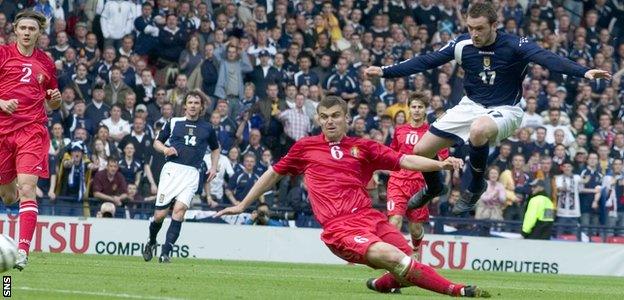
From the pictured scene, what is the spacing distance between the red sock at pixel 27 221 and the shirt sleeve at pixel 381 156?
3834mm

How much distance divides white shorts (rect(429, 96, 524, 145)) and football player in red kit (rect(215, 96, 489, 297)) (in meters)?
2.71

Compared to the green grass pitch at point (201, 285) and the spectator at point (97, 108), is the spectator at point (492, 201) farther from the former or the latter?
the green grass pitch at point (201, 285)

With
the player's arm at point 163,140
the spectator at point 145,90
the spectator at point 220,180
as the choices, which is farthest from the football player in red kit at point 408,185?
the spectator at point 145,90

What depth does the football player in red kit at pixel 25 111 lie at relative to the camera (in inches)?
567

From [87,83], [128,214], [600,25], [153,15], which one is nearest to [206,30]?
[153,15]

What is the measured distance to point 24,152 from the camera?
47.6 feet

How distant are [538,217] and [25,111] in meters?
13.0

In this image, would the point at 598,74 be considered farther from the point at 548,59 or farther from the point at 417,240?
the point at 417,240

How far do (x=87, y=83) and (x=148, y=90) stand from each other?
3.88ft

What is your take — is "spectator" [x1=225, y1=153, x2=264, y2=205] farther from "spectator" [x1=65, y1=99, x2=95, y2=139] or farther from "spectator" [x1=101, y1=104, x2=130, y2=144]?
"spectator" [x1=65, y1=99, x2=95, y2=139]

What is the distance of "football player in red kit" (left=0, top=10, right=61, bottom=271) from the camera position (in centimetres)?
1441

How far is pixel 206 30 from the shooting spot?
28078mm

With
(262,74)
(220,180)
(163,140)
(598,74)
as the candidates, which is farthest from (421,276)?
(262,74)

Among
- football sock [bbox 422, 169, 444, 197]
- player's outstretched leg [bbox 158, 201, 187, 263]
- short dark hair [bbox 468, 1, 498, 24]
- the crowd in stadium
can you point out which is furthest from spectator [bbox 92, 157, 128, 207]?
short dark hair [bbox 468, 1, 498, 24]
